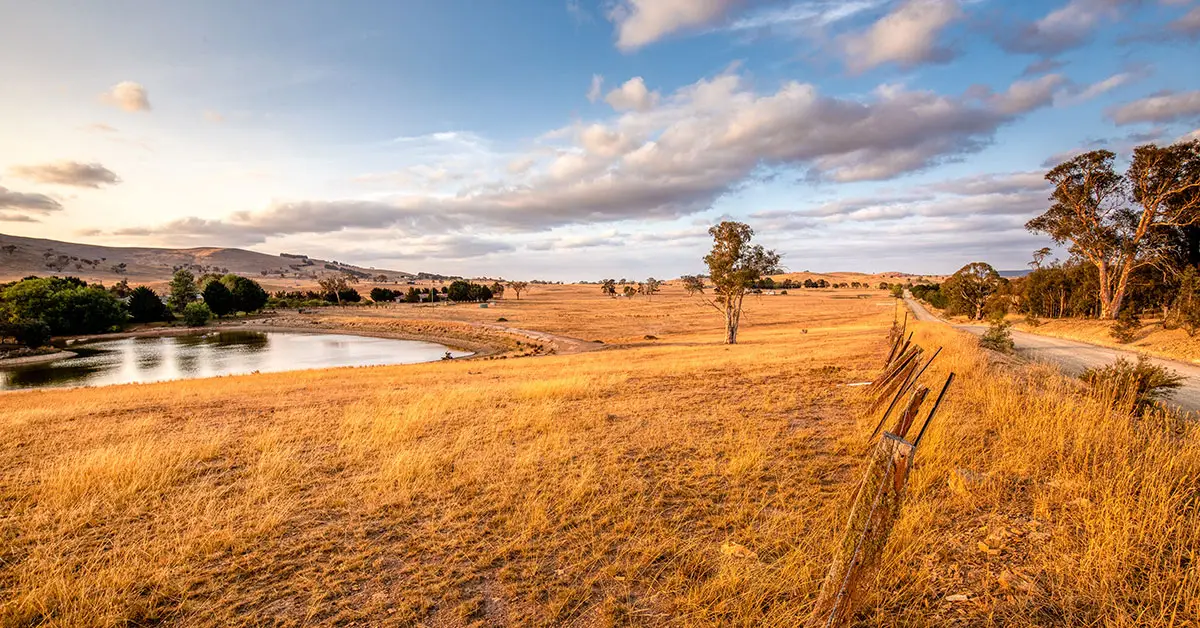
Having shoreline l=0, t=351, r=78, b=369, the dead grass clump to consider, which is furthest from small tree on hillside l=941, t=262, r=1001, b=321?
shoreline l=0, t=351, r=78, b=369

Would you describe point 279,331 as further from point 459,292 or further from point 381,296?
point 459,292

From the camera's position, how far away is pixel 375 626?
12.5ft

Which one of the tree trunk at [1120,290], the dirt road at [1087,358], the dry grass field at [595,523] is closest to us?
the dry grass field at [595,523]

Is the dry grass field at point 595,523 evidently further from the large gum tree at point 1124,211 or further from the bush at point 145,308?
the bush at point 145,308

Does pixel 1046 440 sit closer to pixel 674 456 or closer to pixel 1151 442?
pixel 1151 442

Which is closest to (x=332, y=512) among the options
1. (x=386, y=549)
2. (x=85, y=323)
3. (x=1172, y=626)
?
(x=386, y=549)

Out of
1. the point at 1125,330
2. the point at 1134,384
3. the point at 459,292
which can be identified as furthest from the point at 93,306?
the point at 1125,330

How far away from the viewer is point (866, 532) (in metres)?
3.71

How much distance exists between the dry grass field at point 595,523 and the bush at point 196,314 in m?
106

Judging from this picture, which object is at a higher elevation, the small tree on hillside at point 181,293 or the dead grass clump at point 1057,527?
the small tree on hillside at point 181,293

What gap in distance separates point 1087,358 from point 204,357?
80872 mm

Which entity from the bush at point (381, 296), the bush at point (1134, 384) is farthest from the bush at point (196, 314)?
the bush at point (1134, 384)

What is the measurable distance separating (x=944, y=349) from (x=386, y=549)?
19303 millimetres

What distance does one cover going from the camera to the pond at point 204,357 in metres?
46.4
